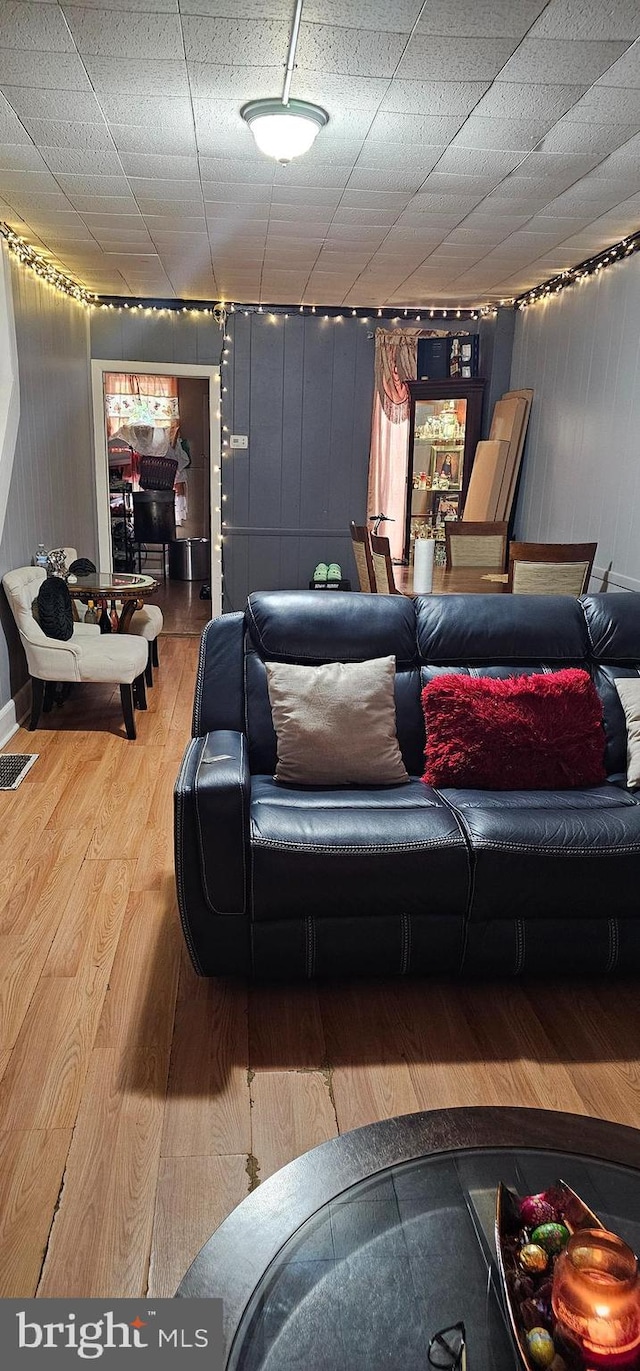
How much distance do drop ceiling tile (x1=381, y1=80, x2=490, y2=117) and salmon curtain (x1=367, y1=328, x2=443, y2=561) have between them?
13.3ft

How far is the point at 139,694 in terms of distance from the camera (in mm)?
5297

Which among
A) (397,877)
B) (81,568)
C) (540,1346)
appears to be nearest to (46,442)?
(81,568)

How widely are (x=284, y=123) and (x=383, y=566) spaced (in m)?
2.24

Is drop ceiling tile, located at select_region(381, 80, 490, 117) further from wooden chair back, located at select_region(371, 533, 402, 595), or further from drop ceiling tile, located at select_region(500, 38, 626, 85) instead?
wooden chair back, located at select_region(371, 533, 402, 595)

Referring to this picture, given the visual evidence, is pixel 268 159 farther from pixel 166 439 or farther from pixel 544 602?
pixel 166 439

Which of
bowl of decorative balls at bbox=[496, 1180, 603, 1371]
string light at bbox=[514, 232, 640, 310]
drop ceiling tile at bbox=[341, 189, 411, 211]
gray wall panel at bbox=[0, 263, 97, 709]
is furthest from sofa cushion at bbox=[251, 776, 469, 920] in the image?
string light at bbox=[514, 232, 640, 310]

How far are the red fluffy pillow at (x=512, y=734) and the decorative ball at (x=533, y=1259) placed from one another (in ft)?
5.53

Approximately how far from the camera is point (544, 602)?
10.5 ft

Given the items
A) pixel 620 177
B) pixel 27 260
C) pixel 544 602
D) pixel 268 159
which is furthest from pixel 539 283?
pixel 544 602

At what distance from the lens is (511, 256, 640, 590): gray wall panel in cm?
473

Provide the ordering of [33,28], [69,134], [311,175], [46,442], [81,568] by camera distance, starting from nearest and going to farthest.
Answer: [33,28] → [69,134] → [311,175] → [81,568] → [46,442]

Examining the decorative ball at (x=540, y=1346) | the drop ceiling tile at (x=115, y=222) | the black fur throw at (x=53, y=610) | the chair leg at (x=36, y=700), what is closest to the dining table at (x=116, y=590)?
the black fur throw at (x=53, y=610)

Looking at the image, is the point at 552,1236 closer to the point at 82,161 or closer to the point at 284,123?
the point at 284,123

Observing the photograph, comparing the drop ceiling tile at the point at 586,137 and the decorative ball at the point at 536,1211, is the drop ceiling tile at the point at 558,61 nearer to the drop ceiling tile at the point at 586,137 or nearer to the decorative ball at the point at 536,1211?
the drop ceiling tile at the point at 586,137
